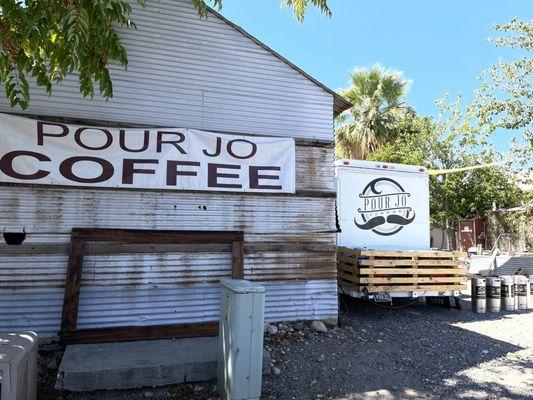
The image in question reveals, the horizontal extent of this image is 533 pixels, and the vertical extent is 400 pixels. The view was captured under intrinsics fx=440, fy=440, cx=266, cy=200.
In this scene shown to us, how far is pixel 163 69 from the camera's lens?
21.2 ft

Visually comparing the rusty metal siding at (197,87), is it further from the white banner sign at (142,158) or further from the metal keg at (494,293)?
the metal keg at (494,293)

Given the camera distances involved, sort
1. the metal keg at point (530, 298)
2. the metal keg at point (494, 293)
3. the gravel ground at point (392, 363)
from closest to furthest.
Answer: the gravel ground at point (392, 363)
the metal keg at point (494, 293)
the metal keg at point (530, 298)

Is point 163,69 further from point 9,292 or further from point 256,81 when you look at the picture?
point 9,292

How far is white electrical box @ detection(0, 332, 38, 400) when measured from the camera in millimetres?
3383

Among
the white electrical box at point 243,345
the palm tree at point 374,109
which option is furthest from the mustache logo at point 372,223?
the palm tree at point 374,109

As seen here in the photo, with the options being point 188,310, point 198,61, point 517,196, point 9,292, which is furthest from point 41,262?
point 517,196

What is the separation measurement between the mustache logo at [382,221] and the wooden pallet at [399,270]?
71cm

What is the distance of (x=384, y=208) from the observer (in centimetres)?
898

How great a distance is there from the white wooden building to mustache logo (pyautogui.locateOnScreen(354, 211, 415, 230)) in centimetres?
196

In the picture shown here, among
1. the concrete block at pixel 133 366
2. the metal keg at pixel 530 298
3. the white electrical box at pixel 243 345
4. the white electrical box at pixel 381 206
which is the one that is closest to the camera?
the white electrical box at pixel 243 345

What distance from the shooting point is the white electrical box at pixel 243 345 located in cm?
419

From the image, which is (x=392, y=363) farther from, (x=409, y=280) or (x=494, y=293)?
(x=494, y=293)

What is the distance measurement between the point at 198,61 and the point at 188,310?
3679 mm

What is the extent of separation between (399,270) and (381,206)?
1.47 meters
